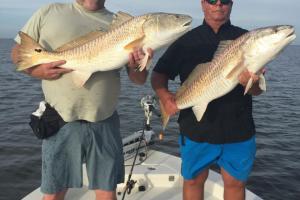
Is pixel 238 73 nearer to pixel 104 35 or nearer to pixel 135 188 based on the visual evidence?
pixel 104 35

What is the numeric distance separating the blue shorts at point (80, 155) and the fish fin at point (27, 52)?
2.30 ft

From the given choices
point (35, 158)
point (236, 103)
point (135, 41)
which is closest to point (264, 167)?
point (35, 158)

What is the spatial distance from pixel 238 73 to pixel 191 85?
556 mm

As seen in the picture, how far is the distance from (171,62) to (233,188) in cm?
148

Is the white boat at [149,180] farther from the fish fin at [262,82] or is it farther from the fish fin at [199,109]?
the fish fin at [262,82]

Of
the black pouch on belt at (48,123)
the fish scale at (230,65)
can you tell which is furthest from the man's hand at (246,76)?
the black pouch on belt at (48,123)

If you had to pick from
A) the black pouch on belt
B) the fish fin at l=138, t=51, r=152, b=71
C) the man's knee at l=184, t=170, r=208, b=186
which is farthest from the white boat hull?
the fish fin at l=138, t=51, r=152, b=71

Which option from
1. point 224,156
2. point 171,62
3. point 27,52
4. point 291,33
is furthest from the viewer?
point 171,62

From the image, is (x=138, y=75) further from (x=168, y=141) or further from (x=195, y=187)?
(x=168, y=141)

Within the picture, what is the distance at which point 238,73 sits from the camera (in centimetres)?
418

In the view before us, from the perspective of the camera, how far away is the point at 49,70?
4.20 metres

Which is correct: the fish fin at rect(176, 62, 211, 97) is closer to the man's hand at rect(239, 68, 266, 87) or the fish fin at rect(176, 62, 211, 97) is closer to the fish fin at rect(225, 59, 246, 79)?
the fish fin at rect(225, 59, 246, 79)

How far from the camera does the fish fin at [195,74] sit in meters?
4.43

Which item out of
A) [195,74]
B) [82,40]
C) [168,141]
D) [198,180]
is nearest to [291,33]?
[195,74]
